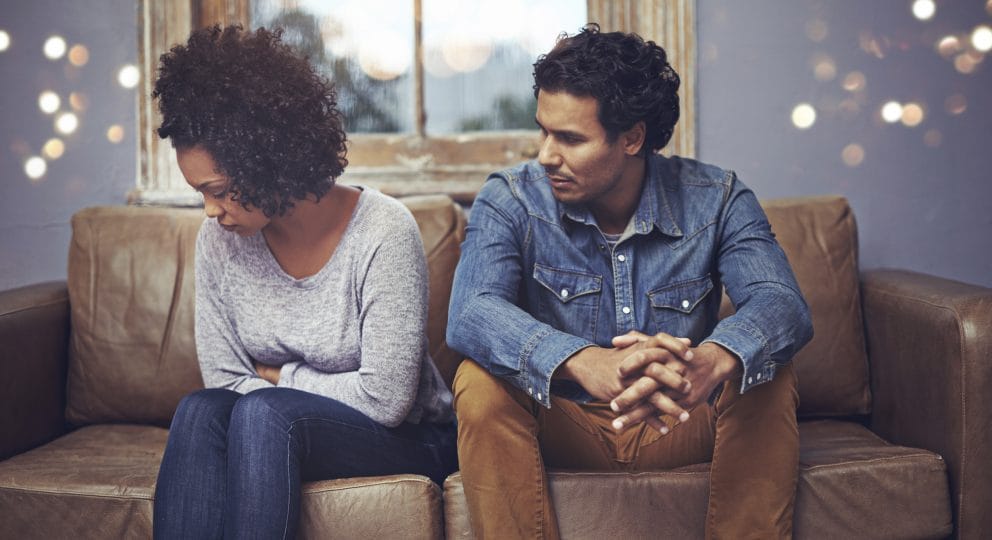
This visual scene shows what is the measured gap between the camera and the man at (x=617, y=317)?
4.37 feet

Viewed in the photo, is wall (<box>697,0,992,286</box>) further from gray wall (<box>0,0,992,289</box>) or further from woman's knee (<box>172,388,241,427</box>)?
woman's knee (<box>172,388,241,427</box>)

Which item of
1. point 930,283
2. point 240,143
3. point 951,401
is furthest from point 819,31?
point 240,143

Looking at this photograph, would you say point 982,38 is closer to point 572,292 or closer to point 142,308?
point 572,292

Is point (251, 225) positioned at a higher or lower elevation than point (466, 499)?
higher

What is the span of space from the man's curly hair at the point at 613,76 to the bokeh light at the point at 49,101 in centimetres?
150

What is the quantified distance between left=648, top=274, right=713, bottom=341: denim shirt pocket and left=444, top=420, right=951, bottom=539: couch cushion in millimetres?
265

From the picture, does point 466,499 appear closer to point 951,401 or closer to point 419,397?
point 419,397

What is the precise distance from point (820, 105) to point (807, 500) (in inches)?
49.5

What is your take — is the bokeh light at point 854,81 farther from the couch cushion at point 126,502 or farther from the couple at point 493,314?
the couch cushion at point 126,502

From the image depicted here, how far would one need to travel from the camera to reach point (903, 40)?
7.67 feet

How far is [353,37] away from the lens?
2.52 meters

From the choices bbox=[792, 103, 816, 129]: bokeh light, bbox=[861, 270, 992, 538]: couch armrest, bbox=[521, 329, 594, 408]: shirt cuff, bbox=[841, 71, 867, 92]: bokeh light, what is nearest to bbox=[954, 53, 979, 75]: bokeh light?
bbox=[841, 71, 867, 92]: bokeh light

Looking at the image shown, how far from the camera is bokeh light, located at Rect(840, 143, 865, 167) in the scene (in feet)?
7.74

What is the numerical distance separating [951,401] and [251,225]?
52.0 inches
